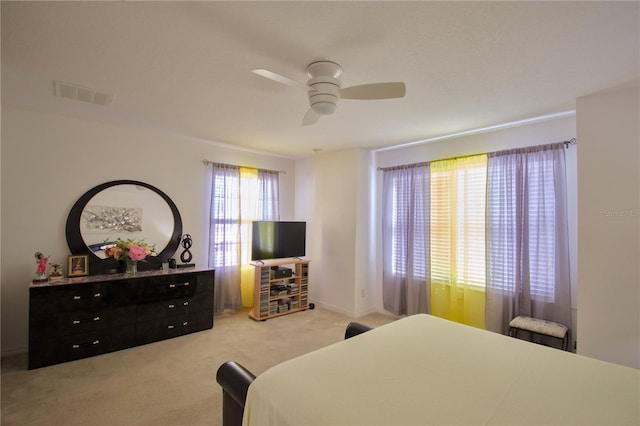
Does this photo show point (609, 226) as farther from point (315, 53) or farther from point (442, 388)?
point (315, 53)

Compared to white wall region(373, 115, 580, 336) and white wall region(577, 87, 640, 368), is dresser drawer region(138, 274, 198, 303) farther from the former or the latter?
white wall region(577, 87, 640, 368)

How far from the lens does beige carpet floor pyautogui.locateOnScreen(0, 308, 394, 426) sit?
214 centimetres

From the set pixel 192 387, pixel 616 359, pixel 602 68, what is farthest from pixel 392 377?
pixel 602 68

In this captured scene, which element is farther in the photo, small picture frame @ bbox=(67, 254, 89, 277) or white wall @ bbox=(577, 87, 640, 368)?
small picture frame @ bbox=(67, 254, 89, 277)

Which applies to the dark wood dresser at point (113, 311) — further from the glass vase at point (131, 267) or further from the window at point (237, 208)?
the window at point (237, 208)

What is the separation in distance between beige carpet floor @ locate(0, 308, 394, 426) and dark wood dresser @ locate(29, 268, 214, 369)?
0.41 ft

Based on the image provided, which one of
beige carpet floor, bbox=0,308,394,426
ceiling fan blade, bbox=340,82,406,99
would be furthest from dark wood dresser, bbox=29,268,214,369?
ceiling fan blade, bbox=340,82,406,99

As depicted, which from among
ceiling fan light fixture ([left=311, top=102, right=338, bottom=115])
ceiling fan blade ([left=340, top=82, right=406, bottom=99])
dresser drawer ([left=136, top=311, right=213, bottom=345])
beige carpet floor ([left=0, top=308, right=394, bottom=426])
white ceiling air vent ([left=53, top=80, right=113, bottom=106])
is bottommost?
beige carpet floor ([left=0, top=308, right=394, bottom=426])

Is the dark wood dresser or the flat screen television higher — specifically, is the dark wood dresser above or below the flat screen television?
below

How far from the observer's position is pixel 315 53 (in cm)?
197

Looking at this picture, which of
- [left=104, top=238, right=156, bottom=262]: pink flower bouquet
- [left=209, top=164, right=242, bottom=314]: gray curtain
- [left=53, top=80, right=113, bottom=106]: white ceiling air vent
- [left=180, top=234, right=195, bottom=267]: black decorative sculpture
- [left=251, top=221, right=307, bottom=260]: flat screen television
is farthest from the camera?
[left=251, top=221, right=307, bottom=260]: flat screen television

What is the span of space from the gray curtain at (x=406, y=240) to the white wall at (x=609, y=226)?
171 cm

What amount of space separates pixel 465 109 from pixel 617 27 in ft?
4.24

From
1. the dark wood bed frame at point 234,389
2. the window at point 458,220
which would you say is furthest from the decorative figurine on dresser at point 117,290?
the window at point 458,220
